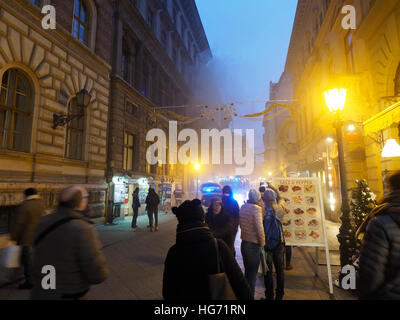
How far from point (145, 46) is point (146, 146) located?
8251 mm

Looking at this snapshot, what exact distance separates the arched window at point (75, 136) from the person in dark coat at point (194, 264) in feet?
35.2

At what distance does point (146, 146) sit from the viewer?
18.9 meters

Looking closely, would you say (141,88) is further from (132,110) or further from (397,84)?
(397,84)

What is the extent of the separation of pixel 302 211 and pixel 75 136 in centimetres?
1064

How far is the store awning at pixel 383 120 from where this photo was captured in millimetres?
7758

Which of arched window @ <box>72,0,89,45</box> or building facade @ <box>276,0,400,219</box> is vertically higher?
arched window @ <box>72,0,89,45</box>

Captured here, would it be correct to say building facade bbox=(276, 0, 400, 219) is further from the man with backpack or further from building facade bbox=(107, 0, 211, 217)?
building facade bbox=(107, 0, 211, 217)

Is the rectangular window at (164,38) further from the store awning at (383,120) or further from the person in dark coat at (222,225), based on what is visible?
the person in dark coat at (222,225)

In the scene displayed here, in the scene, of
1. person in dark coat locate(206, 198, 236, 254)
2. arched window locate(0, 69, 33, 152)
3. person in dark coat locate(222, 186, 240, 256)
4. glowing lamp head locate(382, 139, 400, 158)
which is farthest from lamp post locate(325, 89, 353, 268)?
arched window locate(0, 69, 33, 152)

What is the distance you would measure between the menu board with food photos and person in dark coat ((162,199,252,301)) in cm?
380

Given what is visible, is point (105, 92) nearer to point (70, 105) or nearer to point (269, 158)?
point (70, 105)

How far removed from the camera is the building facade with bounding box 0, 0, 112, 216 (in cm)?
805

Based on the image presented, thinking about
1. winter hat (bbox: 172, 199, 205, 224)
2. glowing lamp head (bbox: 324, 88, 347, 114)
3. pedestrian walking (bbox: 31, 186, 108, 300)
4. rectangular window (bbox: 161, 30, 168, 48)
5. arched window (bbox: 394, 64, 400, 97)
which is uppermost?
rectangular window (bbox: 161, 30, 168, 48)

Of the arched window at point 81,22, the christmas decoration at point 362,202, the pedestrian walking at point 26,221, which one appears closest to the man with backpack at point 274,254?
the christmas decoration at point 362,202
